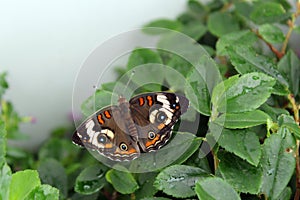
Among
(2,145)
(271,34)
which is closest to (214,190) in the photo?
(2,145)

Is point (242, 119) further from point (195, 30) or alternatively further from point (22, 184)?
point (195, 30)

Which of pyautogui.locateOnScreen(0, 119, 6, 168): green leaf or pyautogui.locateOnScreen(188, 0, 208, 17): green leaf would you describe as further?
pyautogui.locateOnScreen(188, 0, 208, 17): green leaf

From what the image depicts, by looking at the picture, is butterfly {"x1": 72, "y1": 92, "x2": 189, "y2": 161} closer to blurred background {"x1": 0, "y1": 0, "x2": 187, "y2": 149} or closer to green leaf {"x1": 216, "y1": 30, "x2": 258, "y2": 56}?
green leaf {"x1": 216, "y1": 30, "x2": 258, "y2": 56}

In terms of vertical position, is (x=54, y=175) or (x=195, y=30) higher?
(x=195, y=30)

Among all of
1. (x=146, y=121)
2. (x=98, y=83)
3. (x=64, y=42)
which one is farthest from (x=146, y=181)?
(x=64, y=42)

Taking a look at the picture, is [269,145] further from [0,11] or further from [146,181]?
[0,11]

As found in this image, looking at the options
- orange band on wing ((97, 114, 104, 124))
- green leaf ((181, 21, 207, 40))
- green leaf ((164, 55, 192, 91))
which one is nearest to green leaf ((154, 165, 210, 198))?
orange band on wing ((97, 114, 104, 124))
